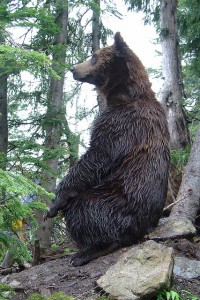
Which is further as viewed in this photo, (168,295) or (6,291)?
(6,291)

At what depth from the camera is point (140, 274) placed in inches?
141

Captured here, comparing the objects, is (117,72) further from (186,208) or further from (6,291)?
(6,291)

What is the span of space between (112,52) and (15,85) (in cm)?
439

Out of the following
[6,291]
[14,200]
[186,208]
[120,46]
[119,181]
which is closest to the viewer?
[14,200]

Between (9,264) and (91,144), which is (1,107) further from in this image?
(91,144)

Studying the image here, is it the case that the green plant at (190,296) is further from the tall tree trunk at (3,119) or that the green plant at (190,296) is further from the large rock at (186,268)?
the tall tree trunk at (3,119)

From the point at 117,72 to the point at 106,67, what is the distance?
183 millimetres

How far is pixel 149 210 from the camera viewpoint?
4742 mm

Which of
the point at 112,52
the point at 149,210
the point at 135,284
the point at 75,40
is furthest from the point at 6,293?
the point at 75,40

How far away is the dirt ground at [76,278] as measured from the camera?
3.83m

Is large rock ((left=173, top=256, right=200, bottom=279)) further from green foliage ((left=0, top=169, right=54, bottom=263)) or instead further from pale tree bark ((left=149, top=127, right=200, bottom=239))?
green foliage ((left=0, top=169, right=54, bottom=263))

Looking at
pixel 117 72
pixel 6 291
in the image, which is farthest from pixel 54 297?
pixel 117 72

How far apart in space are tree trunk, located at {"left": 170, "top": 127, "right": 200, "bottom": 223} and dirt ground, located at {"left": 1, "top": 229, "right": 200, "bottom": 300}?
0.73 metres

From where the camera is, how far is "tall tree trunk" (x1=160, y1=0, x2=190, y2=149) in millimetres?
8164
